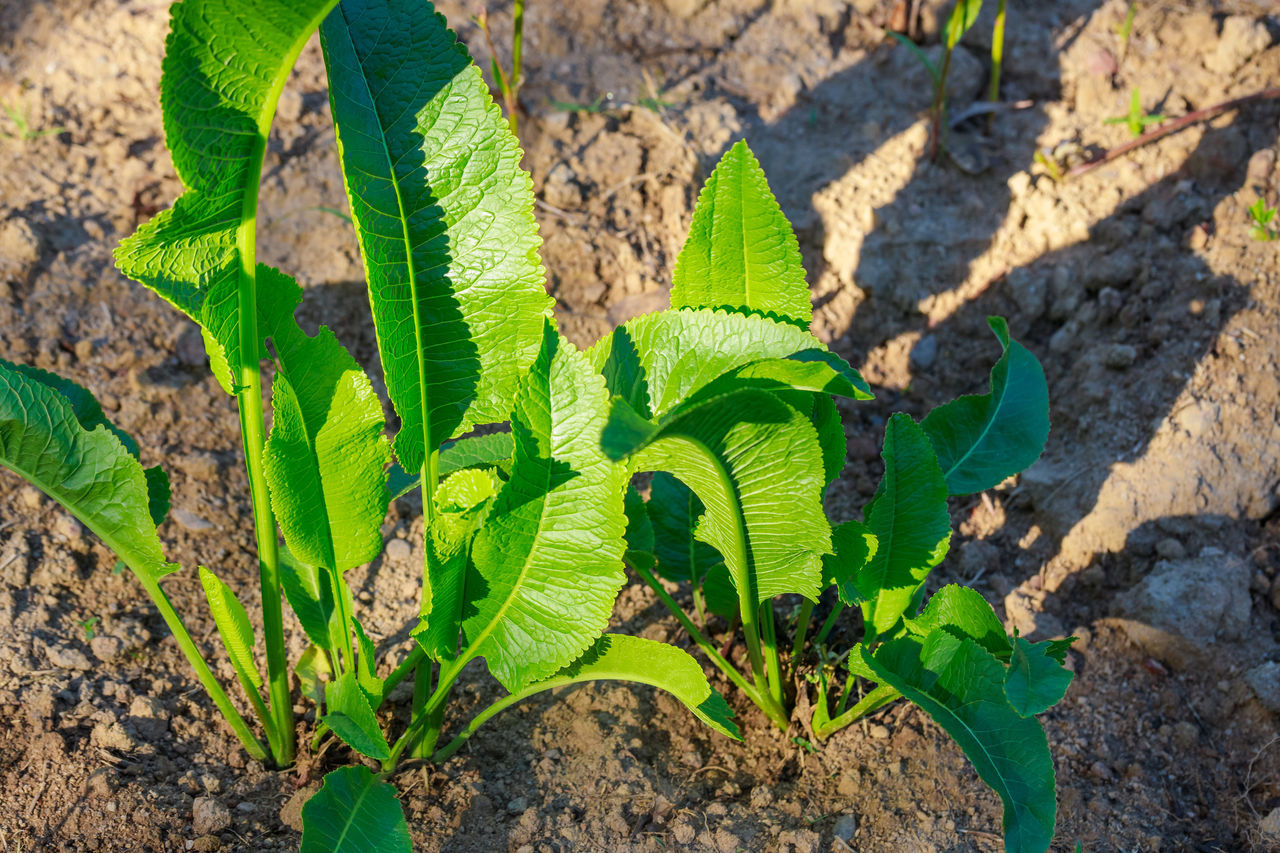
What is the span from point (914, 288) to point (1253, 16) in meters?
1.38

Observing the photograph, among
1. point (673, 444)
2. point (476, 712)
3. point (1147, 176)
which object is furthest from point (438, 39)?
point (1147, 176)

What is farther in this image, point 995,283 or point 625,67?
point 625,67

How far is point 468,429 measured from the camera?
5.40ft

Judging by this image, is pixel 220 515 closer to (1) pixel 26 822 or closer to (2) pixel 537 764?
(1) pixel 26 822

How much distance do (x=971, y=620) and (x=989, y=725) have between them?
0.17 meters

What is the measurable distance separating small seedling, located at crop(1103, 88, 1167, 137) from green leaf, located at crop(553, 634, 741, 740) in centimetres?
207

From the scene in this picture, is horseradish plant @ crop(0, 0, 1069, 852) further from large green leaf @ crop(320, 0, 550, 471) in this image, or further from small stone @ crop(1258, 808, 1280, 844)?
small stone @ crop(1258, 808, 1280, 844)

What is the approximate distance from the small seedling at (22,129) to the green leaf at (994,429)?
246 cm

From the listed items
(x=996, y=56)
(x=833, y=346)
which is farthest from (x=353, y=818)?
(x=996, y=56)

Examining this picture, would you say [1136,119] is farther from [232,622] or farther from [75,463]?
[75,463]

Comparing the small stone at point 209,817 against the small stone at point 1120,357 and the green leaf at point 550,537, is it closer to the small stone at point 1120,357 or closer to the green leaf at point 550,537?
the green leaf at point 550,537

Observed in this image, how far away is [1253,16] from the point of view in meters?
2.93

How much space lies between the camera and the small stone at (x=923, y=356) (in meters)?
2.64

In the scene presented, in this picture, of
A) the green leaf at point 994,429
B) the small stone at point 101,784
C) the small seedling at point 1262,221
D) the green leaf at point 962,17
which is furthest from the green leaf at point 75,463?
the small seedling at point 1262,221
